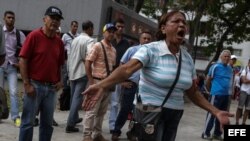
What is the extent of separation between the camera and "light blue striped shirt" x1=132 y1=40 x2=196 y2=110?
12.8 feet

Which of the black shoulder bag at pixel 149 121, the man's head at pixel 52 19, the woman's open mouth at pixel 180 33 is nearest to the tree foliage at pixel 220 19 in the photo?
the man's head at pixel 52 19

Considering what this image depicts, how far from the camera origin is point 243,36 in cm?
3095

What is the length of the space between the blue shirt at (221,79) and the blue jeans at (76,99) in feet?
8.48

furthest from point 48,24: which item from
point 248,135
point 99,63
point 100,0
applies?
point 100,0

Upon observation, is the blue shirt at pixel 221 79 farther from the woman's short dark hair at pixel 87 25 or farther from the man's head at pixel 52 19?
the man's head at pixel 52 19

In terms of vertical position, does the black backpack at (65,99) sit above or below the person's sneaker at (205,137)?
above

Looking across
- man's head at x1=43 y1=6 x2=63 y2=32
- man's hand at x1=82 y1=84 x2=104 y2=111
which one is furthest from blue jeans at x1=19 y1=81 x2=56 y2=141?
man's hand at x1=82 y1=84 x2=104 y2=111

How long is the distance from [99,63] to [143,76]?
3.03 m

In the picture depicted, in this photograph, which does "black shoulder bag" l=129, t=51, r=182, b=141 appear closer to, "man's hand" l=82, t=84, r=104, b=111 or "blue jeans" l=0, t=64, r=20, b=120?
"man's hand" l=82, t=84, r=104, b=111

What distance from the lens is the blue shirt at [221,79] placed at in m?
8.91

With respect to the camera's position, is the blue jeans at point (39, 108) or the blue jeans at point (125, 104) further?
the blue jeans at point (125, 104)

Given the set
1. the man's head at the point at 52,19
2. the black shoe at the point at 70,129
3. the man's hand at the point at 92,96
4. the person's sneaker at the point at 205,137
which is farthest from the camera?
the person's sneaker at the point at 205,137

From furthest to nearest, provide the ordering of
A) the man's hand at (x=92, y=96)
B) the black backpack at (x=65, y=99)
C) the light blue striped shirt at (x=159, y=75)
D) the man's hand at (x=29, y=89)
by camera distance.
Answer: the black backpack at (x=65, y=99), the man's hand at (x=29, y=89), the light blue striped shirt at (x=159, y=75), the man's hand at (x=92, y=96)

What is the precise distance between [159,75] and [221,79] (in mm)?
5264
